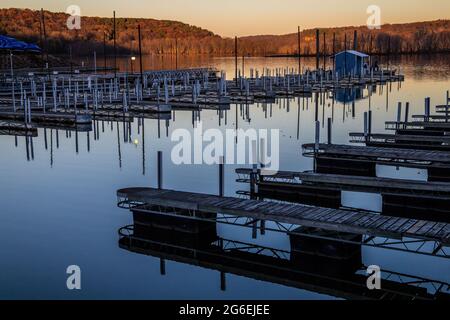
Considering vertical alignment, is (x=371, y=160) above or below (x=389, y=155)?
below

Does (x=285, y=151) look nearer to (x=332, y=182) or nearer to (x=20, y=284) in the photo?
(x=332, y=182)

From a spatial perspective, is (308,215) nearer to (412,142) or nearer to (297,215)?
(297,215)

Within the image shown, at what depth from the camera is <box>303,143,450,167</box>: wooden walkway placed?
17359 millimetres

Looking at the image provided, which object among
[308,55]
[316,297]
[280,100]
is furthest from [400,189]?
[308,55]

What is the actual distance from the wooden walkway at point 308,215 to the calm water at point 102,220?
3.07 feet

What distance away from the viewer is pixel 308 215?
1163 centimetres

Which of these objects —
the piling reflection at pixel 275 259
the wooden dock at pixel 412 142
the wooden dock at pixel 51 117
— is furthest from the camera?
the wooden dock at pixel 51 117

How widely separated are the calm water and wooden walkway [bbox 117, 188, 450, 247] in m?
0.94

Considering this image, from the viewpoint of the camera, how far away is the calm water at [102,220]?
11.2 m

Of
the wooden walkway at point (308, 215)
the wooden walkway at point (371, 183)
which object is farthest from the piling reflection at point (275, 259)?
the wooden walkway at point (371, 183)

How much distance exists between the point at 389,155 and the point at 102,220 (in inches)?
328

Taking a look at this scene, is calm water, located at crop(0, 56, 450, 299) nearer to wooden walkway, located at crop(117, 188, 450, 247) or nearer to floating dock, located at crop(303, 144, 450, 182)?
wooden walkway, located at crop(117, 188, 450, 247)

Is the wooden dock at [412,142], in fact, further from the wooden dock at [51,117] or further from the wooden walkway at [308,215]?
the wooden dock at [51,117]

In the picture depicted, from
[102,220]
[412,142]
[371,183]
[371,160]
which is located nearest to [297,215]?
[371,183]
